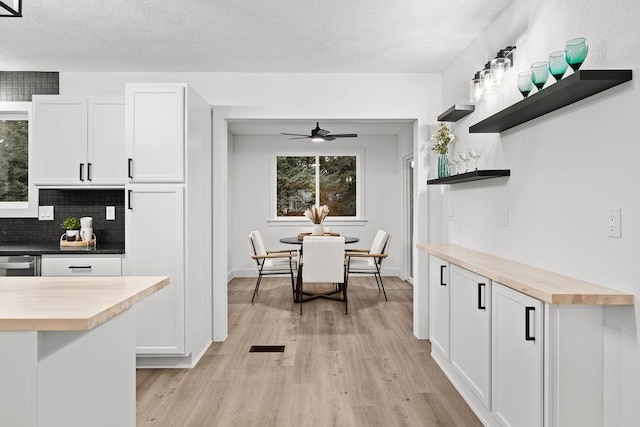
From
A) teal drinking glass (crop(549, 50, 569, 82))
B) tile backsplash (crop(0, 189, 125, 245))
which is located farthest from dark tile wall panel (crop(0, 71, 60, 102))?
teal drinking glass (crop(549, 50, 569, 82))

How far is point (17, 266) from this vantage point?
3295 millimetres

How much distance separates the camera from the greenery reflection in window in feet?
25.3

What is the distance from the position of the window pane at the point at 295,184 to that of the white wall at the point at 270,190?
0.22 meters

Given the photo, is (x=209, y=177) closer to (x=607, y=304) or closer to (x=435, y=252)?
(x=435, y=252)

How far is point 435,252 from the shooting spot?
3162mm

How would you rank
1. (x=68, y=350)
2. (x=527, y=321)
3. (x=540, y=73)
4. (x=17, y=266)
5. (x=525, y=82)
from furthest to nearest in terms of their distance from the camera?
(x=17, y=266) → (x=525, y=82) → (x=540, y=73) → (x=527, y=321) → (x=68, y=350)

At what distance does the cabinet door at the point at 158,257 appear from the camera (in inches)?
131

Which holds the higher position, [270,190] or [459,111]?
[459,111]

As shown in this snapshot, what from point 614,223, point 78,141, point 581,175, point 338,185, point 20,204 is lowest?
point 614,223

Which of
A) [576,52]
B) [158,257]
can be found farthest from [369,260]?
[576,52]

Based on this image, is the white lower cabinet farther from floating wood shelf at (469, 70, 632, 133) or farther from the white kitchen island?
floating wood shelf at (469, 70, 632, 133)

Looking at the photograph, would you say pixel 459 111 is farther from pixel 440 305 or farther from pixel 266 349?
pixel 266 349

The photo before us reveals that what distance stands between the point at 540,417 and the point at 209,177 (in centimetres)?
316

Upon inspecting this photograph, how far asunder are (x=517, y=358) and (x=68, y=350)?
1.84m
